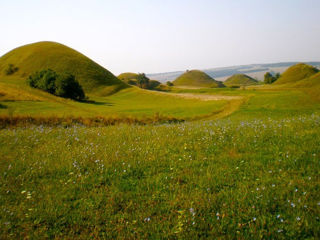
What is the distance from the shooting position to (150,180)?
18.7 ft

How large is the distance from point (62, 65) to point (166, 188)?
116643 mm

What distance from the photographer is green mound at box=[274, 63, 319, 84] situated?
150m

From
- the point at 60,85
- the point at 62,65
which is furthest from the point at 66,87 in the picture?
the point at 62,65

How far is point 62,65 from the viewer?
10800 cm

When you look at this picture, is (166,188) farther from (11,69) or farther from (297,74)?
(297,74)

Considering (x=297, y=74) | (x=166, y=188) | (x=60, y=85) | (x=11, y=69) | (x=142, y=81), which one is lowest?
(x=166, y=188)

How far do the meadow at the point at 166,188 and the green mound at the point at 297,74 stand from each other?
16504cm

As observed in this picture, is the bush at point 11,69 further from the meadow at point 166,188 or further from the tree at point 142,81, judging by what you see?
the meadow at point 166,188

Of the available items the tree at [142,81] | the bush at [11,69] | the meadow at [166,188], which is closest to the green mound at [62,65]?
the bush at [11,69]

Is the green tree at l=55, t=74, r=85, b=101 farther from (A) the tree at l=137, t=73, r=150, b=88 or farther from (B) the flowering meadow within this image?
(A) the tree at l=137, t=73, r=150, b=88

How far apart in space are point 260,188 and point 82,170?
4.69m

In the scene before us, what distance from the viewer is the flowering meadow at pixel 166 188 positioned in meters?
3.90

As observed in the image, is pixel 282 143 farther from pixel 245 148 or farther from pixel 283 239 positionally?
pixel 283 239

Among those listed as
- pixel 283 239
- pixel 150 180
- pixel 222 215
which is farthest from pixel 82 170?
pixel 283 239
